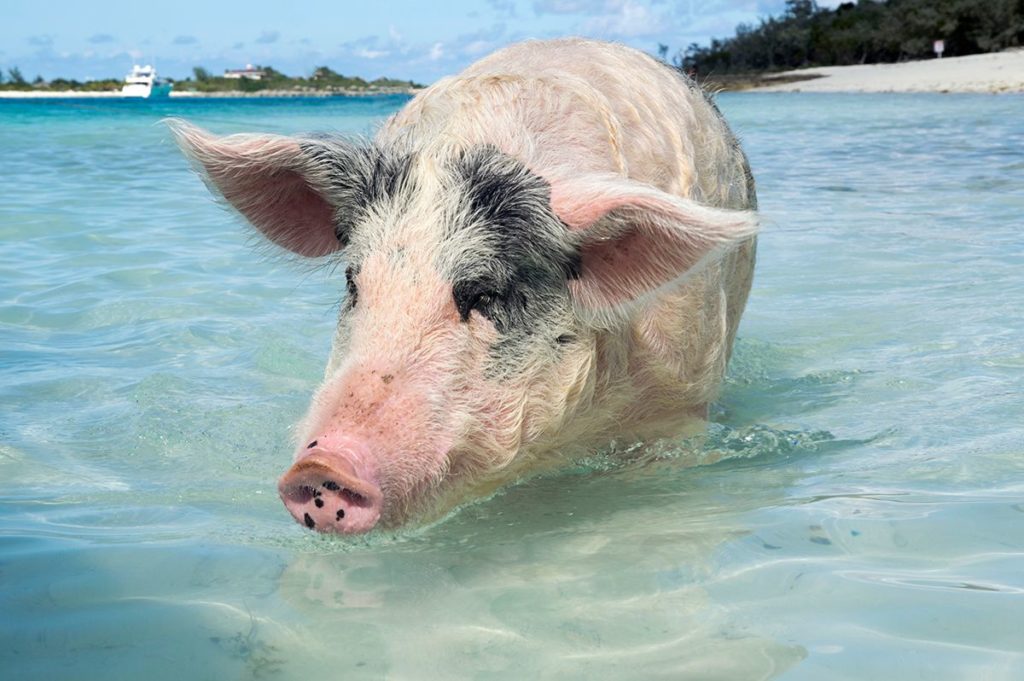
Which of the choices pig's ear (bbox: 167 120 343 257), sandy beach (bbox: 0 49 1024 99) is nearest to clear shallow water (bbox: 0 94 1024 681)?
pig's ear (bbox: 167 120 343 257)

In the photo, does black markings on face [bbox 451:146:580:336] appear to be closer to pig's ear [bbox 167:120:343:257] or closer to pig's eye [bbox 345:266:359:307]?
pig's eye [bbox 345:266:359:307]

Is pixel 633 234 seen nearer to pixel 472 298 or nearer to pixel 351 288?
pixel 472 298

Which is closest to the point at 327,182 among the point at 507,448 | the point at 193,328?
the point at 507,448

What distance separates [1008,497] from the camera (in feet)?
12.2

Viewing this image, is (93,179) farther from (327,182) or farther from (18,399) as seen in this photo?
(327,182)

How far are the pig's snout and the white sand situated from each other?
44630 mm

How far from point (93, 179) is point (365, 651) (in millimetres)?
14127

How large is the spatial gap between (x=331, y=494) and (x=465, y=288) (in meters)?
0.80

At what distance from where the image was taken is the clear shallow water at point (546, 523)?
9.28 ft

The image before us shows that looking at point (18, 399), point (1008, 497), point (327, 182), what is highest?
point (327, 182)

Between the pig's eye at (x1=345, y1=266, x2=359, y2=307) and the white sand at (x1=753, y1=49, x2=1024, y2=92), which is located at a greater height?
the pig's eye at (x1=345, y1=266, x2=359, y2=307)

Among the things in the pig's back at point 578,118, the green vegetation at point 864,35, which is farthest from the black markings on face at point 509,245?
the green vegetation at point 864,35

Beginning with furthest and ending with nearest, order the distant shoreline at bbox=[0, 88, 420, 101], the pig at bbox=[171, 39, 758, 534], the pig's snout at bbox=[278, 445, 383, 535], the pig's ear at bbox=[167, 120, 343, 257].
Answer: the distant shoreline at bbox=[0, 88, 420, 101] → the pig's ear at bbox=[167, 120, 343, 257] → the pig at bbox=[171, 39, 758, 534] → the pig's snout at bbox=[278, 445, 383, 535]

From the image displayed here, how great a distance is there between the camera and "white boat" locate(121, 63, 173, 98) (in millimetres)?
85375
